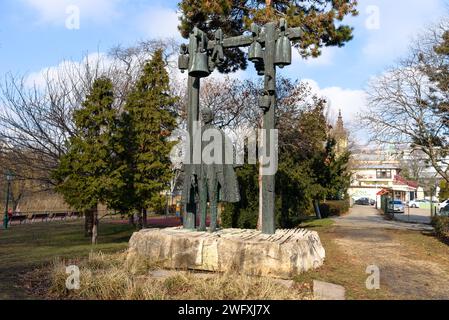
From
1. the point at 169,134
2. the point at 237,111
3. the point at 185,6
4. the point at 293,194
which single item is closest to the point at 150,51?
the point at 237,111

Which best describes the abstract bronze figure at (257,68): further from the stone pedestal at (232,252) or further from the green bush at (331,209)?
the green bush at (331,209)

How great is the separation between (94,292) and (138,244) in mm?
2407

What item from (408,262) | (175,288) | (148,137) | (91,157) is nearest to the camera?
(175,288)

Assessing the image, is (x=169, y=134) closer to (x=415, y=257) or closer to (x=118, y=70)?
(x=118, y=70)

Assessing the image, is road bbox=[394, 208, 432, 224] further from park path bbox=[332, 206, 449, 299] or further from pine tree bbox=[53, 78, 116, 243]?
pine tree bbox=[53, 78, 116, 243]

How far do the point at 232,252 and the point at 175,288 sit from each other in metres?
1.38

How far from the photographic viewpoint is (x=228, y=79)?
2561 centimetres

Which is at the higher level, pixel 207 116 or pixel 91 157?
pixel 207 116

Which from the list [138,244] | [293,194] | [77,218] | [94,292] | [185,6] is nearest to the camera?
[94,292]

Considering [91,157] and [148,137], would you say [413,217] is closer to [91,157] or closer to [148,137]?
[148,137]

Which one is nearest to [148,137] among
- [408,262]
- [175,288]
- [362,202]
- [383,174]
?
[408,262]

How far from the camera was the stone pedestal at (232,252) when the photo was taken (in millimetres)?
6676

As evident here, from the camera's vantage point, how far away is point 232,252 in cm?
694

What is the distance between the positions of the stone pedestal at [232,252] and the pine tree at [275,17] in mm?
9026
